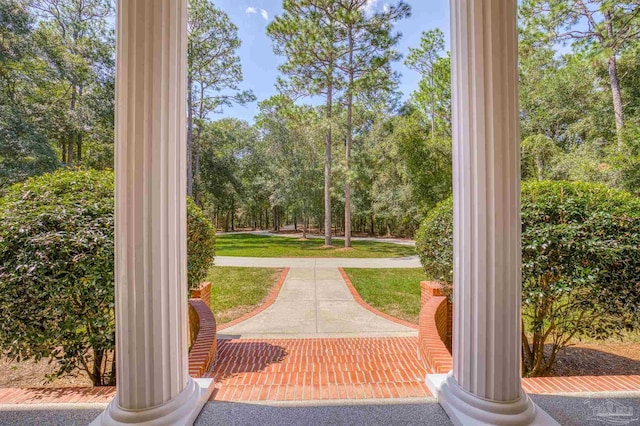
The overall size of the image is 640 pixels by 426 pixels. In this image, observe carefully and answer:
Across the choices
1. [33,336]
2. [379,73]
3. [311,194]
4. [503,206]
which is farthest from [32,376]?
[311,194]

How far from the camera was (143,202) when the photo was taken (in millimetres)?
1397

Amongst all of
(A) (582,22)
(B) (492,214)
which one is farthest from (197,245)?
(A) (582,22)

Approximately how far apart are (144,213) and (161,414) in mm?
988

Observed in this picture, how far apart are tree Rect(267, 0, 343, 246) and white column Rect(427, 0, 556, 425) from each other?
12.1 meters

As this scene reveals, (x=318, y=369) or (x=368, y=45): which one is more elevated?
(x=368, y=45)

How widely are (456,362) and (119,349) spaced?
1.77 m

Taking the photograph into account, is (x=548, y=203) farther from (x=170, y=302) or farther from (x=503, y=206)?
(x=170, y=302)

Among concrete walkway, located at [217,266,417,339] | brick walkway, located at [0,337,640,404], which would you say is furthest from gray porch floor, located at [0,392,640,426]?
concrete walkway, located at [217,266,417,339]

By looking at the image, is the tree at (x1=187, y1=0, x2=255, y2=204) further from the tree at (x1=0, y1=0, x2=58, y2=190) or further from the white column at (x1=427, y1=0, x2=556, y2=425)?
the white column at (x1=427, y1=0, x2=556, y2=425)

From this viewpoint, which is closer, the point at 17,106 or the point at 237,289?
the point at 237,289

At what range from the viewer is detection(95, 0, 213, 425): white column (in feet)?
4.61

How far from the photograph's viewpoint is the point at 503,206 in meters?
1.48

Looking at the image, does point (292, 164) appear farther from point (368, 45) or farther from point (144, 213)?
point (144, 213)

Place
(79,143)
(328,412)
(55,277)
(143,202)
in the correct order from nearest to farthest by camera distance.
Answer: (143,202) → (328,412) → (55,277) → (79,143)
